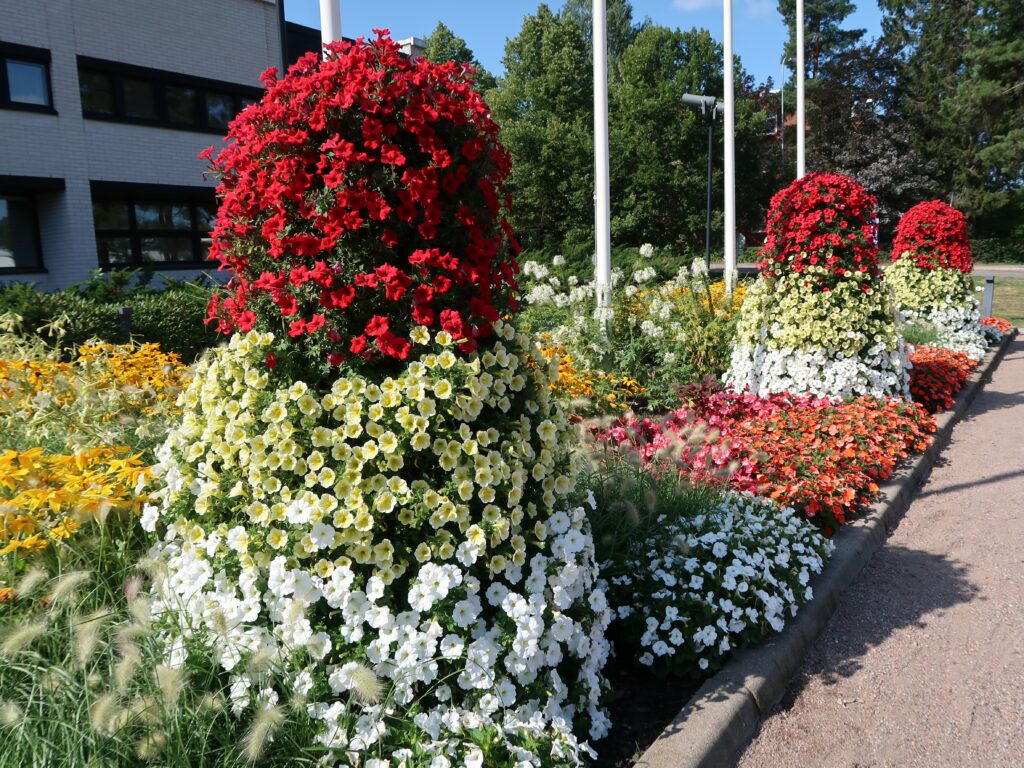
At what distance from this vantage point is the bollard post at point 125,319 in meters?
9.11

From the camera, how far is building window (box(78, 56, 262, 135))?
49.9ft

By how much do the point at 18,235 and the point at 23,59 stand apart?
10.1 ft

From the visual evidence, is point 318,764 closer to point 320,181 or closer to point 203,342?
point 320,181

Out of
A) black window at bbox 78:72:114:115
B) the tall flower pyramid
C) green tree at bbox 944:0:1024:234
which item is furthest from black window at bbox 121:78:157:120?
green tree at bbox 944:0:1024:234

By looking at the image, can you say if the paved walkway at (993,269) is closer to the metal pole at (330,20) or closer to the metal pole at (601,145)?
the metal pole at (601,145)

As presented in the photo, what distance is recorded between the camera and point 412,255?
2498mm

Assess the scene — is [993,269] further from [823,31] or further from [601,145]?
[601,145]

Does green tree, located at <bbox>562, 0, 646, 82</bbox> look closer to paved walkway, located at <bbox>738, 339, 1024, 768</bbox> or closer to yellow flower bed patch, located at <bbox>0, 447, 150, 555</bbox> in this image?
paved walkway, located at <bbox>738, 339, 1024, 768</bbox>

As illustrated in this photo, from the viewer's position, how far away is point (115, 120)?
1537cm

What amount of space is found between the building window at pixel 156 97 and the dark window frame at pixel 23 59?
0.65 metres

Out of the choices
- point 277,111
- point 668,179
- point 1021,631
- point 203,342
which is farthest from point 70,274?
point 668,179

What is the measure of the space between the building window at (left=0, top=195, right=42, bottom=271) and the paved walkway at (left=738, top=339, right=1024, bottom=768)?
49.6 ft

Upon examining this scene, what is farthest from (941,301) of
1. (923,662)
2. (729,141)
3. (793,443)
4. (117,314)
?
(117,314)

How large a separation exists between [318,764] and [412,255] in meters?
1.47
